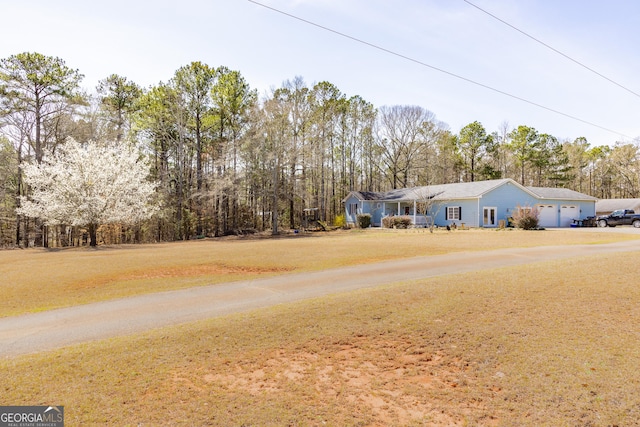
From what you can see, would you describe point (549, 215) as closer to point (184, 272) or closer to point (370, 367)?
point (184, 272)

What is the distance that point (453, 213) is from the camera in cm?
3672

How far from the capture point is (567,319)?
20.6ft

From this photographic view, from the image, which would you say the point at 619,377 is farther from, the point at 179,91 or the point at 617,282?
the point at 179,91

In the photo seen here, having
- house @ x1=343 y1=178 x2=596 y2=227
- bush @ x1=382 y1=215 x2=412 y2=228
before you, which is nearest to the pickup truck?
house @ x1=343 y1=178 x2=596 y2=227

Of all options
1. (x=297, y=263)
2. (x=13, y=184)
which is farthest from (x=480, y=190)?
(x=13, y=184)

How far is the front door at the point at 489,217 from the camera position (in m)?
34.4

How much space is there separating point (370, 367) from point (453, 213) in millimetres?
34529

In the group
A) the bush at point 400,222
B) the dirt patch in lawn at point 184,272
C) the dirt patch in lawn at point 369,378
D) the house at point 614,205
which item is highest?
the house at point 614,205

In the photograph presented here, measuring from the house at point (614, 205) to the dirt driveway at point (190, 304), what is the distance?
42379mm

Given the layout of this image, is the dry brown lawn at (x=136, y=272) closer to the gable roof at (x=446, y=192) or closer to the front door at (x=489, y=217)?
the front door at (x=489, y=217)

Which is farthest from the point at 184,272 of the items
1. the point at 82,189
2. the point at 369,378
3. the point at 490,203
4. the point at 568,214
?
the point at 568,214

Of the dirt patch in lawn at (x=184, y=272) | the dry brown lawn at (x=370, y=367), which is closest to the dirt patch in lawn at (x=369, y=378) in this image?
the dry brown lawn at (x=370, y=367)

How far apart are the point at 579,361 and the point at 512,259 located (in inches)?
376

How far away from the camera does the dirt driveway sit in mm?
6246
